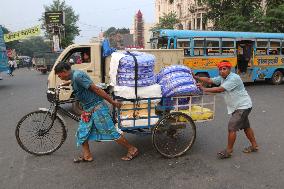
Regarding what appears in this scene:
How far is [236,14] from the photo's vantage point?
24.3 m

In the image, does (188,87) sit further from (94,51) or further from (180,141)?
(94,51)

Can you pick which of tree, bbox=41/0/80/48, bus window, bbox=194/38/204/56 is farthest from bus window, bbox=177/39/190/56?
tree, bbox=41/0/80/48

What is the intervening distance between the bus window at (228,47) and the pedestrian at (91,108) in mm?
10773

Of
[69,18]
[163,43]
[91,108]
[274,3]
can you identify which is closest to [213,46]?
[163,43]

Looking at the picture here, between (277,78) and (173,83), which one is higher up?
(173,83)

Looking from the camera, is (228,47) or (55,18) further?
(55,18)

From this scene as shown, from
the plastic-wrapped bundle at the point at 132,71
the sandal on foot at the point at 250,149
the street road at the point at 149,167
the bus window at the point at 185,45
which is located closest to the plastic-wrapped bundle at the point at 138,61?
the plastic-wrapped bundle at the point at 132,71

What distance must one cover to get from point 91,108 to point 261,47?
505 inches

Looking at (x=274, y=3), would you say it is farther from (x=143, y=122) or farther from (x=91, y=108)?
(x=91, y=108)

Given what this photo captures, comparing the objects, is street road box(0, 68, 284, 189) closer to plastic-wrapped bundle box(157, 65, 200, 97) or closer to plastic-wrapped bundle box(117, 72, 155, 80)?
plastic-wrapped bundle box(157, 65, 200, 97)

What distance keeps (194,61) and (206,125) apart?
270 inches

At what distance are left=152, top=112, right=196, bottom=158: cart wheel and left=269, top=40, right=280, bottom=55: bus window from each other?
1216 cm

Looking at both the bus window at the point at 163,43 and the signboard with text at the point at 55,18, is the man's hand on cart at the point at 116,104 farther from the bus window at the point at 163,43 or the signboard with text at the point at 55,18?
the signboard with text at the point at 55,18

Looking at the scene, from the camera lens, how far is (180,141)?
5695 mm
